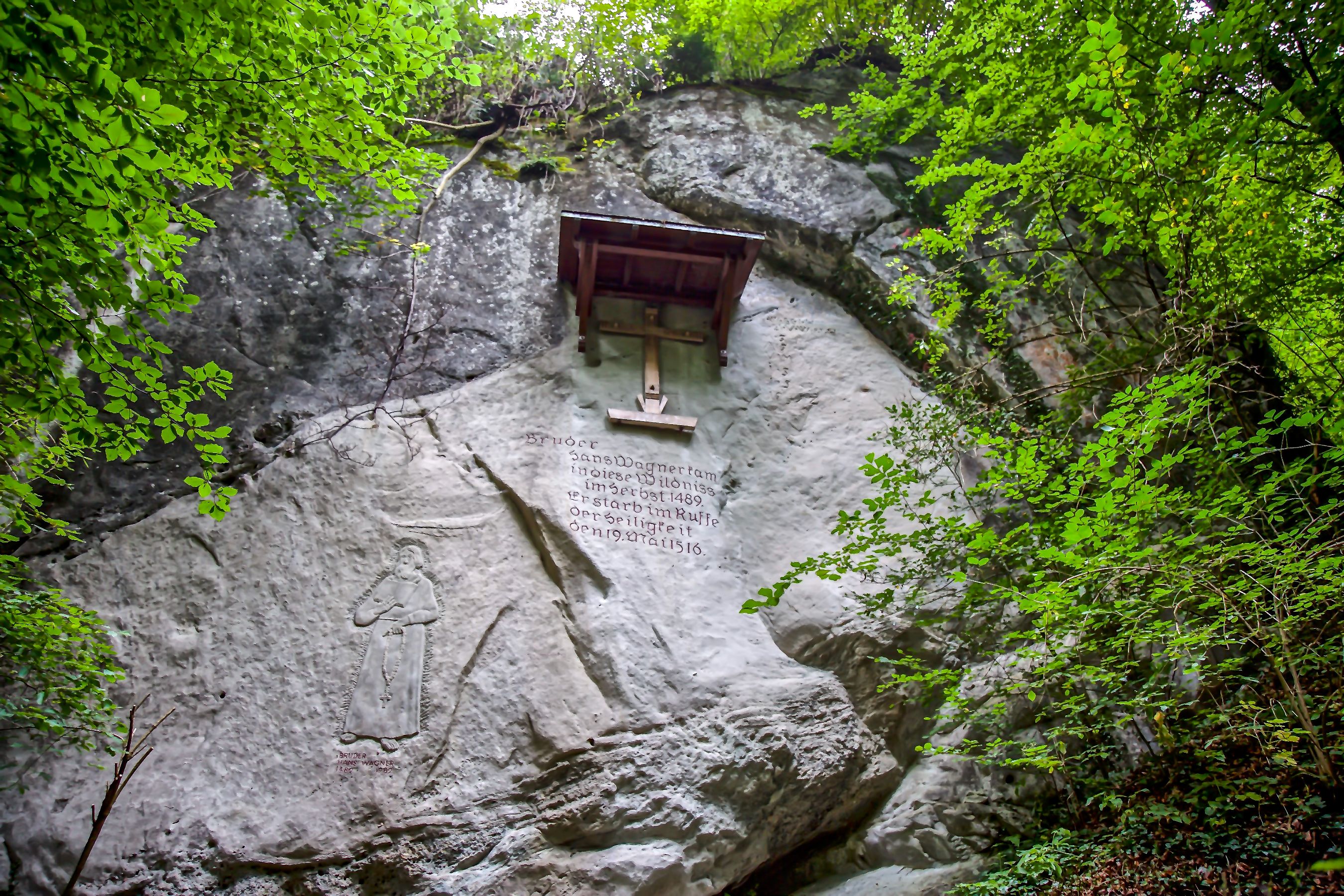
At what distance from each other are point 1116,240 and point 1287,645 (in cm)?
230

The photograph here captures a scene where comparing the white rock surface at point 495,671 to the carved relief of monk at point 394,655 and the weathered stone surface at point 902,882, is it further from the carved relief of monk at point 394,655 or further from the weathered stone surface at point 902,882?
the weathered stone surface at point 902,882

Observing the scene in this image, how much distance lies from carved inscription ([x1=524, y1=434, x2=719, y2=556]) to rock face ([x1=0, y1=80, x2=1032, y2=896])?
0.02 meters

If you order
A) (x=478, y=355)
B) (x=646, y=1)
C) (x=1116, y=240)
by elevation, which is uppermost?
(x=646, y=1)

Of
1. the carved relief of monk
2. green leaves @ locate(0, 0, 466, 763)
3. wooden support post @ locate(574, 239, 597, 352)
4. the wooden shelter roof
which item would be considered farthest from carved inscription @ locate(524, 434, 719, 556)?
green leaves @ locate(0, 0, 466, 763)

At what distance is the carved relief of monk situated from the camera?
498cm

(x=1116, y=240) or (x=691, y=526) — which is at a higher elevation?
(x=1116, y=240)

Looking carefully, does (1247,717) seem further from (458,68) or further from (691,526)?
(458,68)

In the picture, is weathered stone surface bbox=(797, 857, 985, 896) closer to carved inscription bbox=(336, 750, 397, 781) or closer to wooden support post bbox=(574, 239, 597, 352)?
carved inscription bbox=(336, 750, 397, 781)

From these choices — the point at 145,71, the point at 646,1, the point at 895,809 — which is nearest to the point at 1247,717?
the point at 895,809

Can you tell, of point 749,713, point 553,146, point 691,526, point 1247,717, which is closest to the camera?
point 1247,717

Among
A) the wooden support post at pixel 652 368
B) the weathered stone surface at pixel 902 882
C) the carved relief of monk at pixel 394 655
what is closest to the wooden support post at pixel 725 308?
the wooden support post at pixel 652 368

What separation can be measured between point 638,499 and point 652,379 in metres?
1.16

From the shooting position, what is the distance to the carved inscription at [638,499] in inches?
235

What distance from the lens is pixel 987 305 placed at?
619 centimetres
